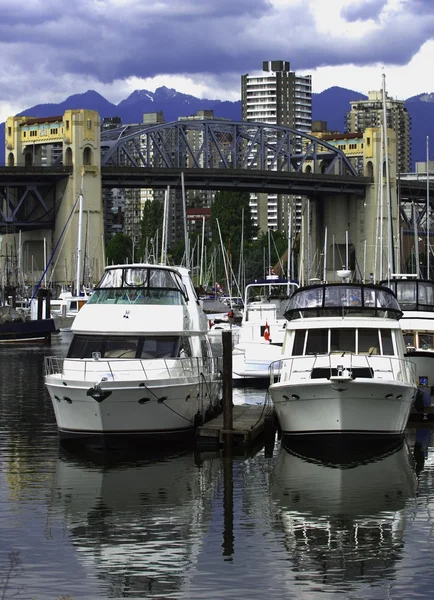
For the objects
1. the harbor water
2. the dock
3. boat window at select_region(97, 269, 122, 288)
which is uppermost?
boat window at select_region(97, 269, 122, 288)

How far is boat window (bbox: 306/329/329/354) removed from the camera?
123 ft

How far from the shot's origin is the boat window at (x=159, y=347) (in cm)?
3697

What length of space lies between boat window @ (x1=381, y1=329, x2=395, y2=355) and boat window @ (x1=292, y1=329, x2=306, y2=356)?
216 cm

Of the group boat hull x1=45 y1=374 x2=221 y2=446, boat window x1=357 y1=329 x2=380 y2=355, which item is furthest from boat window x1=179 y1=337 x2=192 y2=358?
boat window x1=357 y1=329 x2=380 y2=355

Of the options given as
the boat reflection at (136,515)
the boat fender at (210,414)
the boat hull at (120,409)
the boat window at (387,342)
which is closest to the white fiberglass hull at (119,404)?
the boat hull at (120,409)

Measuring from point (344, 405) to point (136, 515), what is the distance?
7824 millimetres

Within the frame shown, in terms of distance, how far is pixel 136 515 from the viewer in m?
28.5

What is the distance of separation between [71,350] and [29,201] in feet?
461

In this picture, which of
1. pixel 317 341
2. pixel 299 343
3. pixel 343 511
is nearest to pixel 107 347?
pixel 299 343

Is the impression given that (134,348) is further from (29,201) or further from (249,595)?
(29,201)

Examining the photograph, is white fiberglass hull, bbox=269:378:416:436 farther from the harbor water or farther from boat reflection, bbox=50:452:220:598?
boat reflection, bbox=50:452:220:598

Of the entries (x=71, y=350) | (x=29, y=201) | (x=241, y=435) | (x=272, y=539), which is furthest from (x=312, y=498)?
(x=29, y=201)

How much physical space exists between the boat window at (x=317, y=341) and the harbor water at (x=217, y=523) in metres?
2.74

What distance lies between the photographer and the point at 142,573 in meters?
23.6
